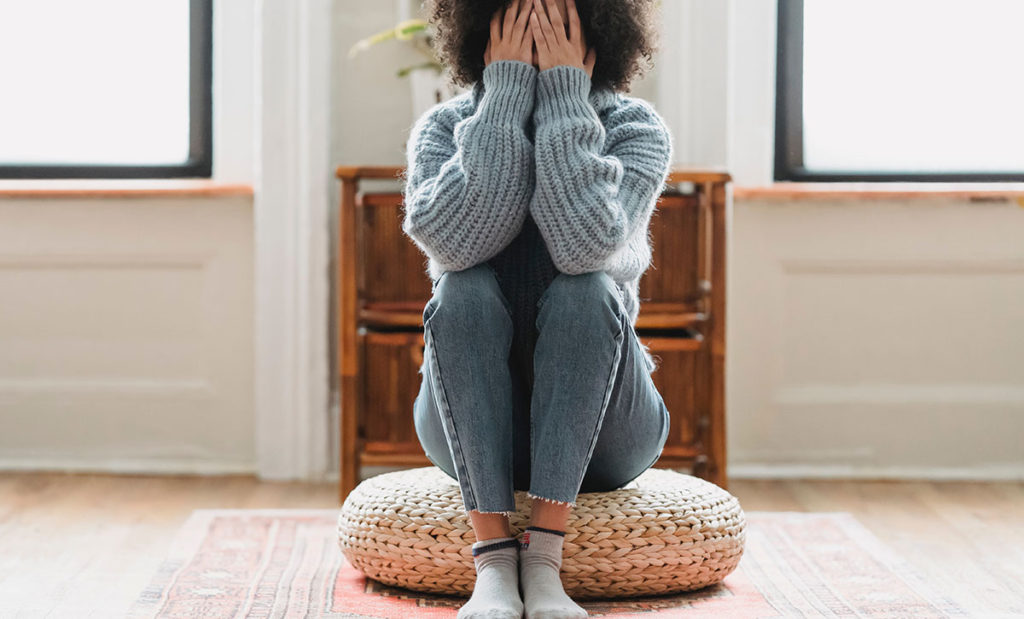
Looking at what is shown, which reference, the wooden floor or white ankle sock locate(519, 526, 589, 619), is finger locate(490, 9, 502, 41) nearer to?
white ankle sock locate(519, 526, 589, 619)

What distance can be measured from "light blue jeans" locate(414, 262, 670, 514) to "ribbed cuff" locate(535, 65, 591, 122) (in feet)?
0.82

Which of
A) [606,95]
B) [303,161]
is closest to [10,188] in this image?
[303,161]

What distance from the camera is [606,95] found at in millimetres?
1785

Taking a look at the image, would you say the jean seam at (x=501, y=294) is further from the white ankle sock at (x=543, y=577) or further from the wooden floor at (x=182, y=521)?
the wooden floor at (x=182, y=521)

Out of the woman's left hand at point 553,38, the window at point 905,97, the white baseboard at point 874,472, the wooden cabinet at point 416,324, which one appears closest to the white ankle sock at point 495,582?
the woman's left hand at point 553,38

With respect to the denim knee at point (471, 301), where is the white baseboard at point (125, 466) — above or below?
below

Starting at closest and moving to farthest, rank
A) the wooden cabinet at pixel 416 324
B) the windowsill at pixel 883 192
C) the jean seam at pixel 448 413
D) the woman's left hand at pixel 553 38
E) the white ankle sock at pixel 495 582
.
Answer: the white ankle sock at pixel 495 582, the jean seam at pixel 448 413, the woman's left hand at pixel 553 38, the wooden cabinet at pixel 416 324, the windowsill at pixel 883 192

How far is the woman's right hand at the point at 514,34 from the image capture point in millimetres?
1718

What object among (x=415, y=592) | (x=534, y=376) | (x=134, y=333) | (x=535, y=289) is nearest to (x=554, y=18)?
(x=535, y=289)

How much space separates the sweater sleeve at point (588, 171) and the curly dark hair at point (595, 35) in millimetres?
86

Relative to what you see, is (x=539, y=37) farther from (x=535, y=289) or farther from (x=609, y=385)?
(x=609, y=385)

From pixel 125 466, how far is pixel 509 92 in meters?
1.61

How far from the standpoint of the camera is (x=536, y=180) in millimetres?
1600

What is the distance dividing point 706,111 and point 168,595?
1.65m
